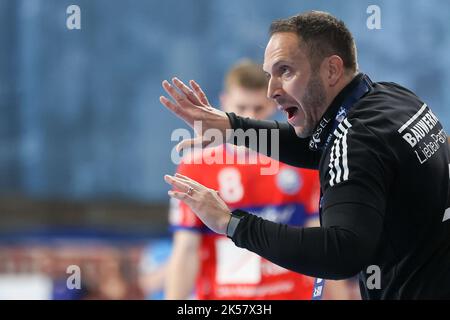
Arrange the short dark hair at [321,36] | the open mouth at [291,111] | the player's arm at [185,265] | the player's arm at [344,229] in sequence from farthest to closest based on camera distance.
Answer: the player's arm at [185,265]
the open mouth at [291,111]
the short dark hair at [321,36]
the player's arm at [344,229]

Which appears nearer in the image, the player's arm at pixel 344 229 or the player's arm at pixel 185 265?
the player's arm at pixel 344 229

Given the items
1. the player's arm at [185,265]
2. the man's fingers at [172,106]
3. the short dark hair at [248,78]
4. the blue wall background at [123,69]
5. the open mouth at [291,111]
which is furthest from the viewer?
the blue wall background at [123,69]

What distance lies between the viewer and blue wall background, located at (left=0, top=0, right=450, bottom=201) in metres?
5.95

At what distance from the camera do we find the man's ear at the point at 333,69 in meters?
2.40

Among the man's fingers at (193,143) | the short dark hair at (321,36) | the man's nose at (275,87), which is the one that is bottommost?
the man's fingers at (193,143)

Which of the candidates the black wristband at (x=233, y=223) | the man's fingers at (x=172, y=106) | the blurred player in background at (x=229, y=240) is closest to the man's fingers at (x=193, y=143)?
the man's fingers at (x=172, y=106)

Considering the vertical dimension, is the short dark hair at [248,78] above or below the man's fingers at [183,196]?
above

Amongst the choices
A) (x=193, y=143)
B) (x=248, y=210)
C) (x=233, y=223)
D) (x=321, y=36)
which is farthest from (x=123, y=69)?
(x=233, y=223)

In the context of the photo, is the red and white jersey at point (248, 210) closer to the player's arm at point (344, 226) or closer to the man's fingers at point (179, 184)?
the man's fingers at point (179, 184)

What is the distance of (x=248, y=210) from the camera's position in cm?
364

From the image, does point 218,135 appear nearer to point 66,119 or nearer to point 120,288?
point 120,288

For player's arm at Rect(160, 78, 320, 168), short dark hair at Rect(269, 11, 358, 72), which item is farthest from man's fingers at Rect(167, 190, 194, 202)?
short dark hair at Rect(269, 11, 358, 72)
